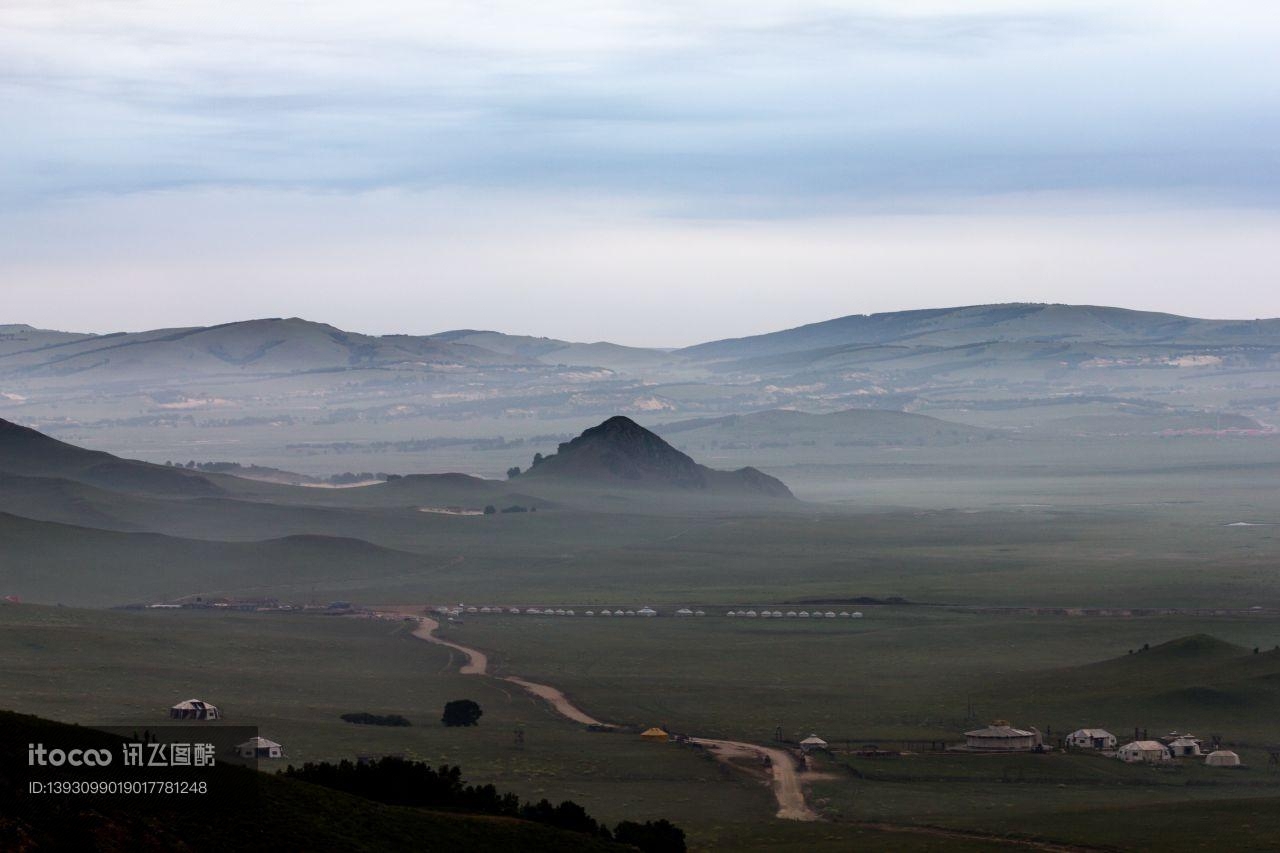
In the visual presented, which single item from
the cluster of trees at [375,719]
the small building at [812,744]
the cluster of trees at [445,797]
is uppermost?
the cluster of trees at [445,797]

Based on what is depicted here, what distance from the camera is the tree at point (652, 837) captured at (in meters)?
59.1

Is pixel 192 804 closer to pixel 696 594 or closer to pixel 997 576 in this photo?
pixel 696 594

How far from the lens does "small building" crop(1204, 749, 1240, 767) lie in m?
83.4

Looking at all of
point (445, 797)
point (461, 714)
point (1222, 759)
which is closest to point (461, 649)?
point (461, 714)

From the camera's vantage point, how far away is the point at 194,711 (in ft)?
298

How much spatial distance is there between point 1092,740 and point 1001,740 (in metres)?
4.72

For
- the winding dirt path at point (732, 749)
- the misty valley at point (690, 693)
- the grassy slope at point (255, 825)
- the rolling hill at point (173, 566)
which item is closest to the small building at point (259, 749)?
the misty valley at point (690, 693)

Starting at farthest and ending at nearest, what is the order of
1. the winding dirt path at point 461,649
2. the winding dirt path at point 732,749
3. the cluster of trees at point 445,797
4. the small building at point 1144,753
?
the winding dirt path at point 461,649
the small building at point 1144,753
the winding dirt path at point 732,749
the cluster of trees at point 445,797

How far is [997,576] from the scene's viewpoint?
178375 mm

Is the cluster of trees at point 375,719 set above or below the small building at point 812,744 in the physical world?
above

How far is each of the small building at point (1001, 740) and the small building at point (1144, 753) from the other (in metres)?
4.14

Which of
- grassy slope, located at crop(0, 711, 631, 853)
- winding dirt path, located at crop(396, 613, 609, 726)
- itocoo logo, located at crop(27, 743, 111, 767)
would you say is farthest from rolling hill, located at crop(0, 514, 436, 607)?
itocoo logo, located at crop(27, 743, 111, 767)

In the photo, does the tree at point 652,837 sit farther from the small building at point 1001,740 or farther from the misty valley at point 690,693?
the small building at point 1001,740

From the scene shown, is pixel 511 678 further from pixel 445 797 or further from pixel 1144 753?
pixel 445 797
